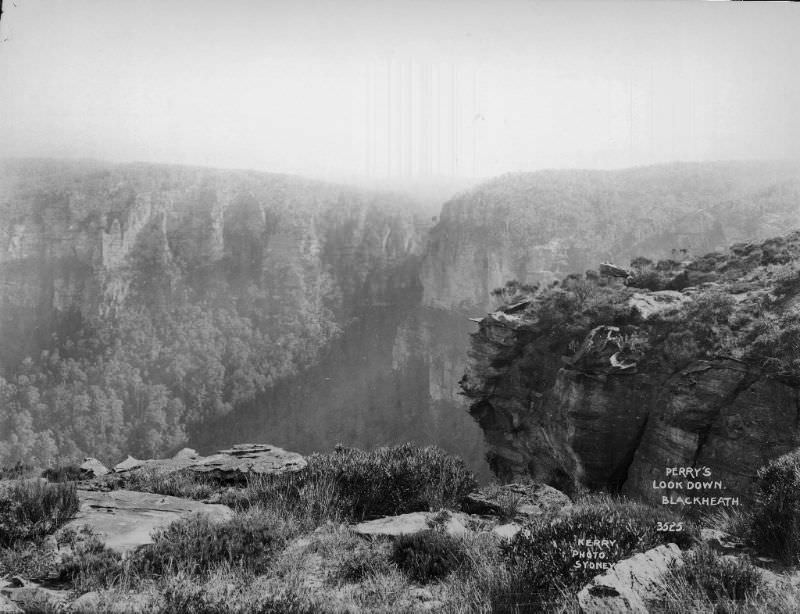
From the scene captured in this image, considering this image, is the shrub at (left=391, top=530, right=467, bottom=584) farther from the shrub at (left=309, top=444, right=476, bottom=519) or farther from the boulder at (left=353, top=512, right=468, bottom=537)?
the shrub at (left=309, top=444, right=476, bottom=519)

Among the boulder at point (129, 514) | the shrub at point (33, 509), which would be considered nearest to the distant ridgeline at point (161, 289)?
the boulder at point (129, 514)

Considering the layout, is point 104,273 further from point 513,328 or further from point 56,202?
point 513,328

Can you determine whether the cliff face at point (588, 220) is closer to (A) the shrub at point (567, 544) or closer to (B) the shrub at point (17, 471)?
(A) the shrub at point (567, 544)

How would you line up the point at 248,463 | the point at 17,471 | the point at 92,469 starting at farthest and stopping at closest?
the point at 92,469, the point at 17,471, the point at 248,463

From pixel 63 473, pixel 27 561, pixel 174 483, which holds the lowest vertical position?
pixel 63 473

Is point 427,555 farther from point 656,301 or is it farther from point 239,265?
point 239,265

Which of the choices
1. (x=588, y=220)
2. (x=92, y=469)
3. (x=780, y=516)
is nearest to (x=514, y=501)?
(x=780, y=516)

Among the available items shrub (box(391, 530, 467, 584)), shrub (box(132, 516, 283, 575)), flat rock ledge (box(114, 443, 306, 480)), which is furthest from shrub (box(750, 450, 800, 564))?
flat rock ledge (box(114, 443, 306, 480))
